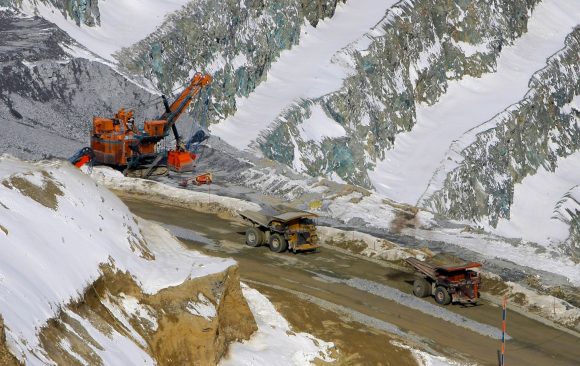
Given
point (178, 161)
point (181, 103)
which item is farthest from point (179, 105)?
point (178, 161)

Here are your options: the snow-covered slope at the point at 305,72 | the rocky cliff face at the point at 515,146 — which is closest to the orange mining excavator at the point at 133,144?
the snow-covered slope at the point at 305,72

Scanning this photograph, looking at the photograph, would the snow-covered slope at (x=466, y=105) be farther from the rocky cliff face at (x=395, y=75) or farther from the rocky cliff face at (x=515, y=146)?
the rocky cliff face at (x=515, y=146)

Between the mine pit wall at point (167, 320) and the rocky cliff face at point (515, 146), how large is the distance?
160 ft

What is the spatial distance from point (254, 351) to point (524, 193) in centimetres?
6413

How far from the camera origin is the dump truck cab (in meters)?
31.6

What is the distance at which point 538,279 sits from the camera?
103ft

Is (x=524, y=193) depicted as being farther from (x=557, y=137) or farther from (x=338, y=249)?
(x=338, y=249)

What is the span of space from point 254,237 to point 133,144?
13.1 metres

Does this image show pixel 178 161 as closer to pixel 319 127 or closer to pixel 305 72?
pixel 319 127

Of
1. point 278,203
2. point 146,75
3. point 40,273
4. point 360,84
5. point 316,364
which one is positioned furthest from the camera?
point 360,84

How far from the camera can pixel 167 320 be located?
17766 mm

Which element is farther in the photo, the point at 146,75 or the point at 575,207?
the point at 575,207

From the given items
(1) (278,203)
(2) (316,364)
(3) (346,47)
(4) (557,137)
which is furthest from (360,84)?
(2) (316,364)

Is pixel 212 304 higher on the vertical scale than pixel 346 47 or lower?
lower
